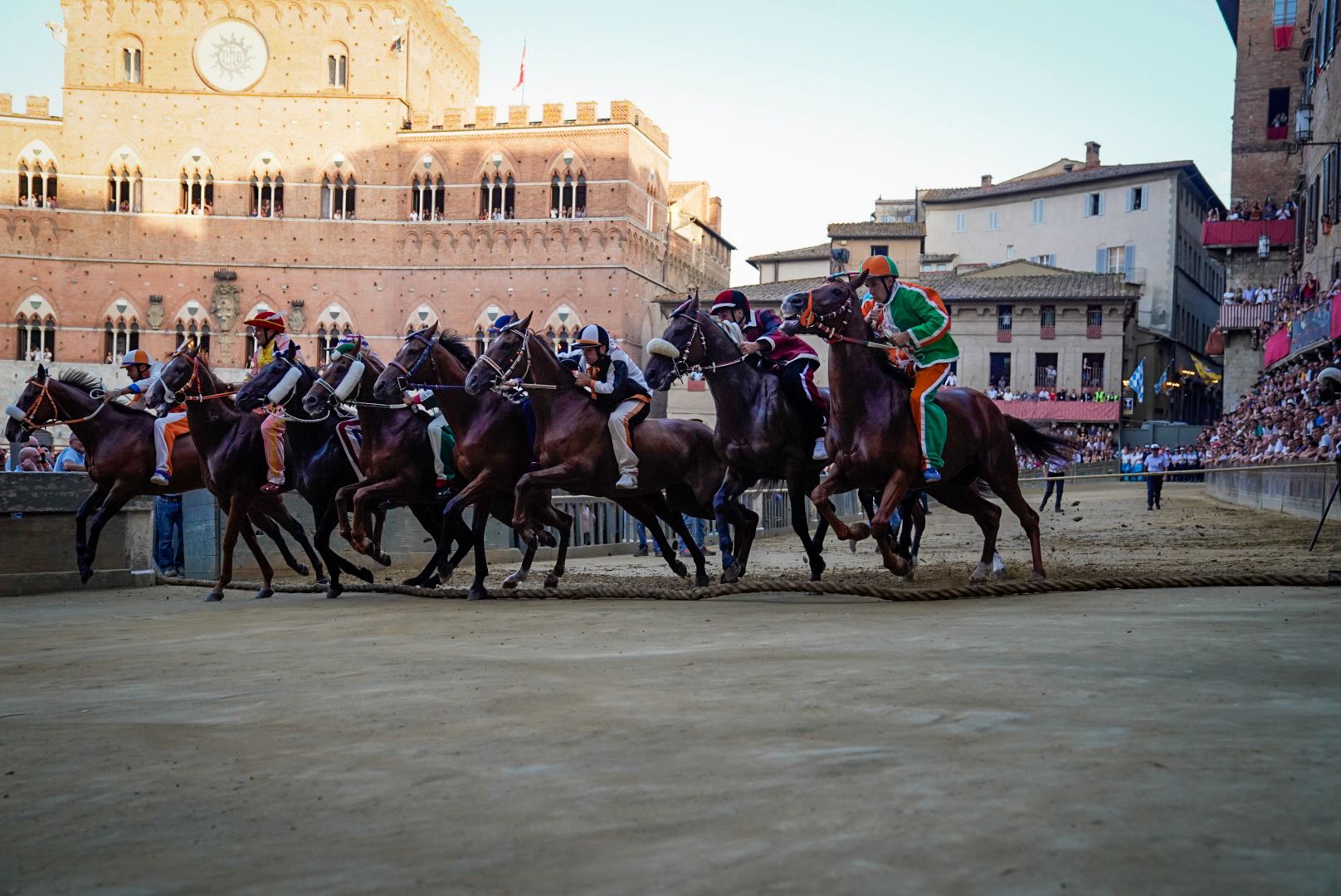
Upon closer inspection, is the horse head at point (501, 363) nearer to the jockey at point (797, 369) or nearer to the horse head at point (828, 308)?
the jockey at point (797, 369)

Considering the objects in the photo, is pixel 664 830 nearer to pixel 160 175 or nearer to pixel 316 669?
pixel 316 669

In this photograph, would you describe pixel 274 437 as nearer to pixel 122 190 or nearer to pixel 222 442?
pixel 222 442

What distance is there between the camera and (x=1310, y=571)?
12.1 meters

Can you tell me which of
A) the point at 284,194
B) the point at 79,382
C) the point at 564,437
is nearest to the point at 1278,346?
the point at 564,437

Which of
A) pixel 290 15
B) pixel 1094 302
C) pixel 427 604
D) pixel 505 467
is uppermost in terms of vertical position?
pixel 290 15

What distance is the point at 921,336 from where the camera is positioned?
11.6 metres

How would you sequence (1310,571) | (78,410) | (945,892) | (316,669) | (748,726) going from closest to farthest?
1. (945,892)
2. (748,726)
3. (316,669)
4. (1310,571)
5. (78,410)

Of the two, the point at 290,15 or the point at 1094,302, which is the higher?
the point at 290,15

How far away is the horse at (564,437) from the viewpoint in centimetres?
1262

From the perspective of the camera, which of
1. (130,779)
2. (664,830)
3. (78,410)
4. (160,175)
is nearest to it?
(664,830)

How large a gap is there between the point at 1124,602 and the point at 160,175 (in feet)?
191

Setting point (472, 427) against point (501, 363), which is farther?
point (472, 427)

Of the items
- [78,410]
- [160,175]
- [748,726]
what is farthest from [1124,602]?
[160,175]

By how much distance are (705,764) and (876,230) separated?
72.0 meters
